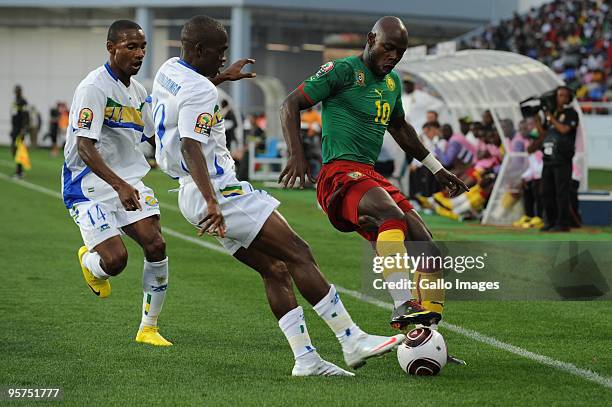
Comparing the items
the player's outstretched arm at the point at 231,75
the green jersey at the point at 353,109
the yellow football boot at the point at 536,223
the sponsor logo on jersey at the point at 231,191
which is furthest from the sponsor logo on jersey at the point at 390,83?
the yellow football boot at the point at 536,223

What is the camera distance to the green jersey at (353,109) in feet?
26.1

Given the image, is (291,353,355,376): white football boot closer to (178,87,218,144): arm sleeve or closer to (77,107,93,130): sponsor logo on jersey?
(178,87,218,144): arm sleeve

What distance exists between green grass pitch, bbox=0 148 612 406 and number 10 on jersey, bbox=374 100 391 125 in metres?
1.55

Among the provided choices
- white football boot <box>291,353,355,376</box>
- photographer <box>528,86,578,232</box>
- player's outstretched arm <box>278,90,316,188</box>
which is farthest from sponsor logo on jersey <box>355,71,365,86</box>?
photographer <box>528,86,578,232</box>

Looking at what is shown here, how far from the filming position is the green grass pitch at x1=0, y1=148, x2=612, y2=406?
21.5 ft

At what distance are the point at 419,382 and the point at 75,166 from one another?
9.89 feet

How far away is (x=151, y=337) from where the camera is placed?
8.27 m

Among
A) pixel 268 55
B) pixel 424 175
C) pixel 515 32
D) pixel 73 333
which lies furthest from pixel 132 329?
pixel 268 55

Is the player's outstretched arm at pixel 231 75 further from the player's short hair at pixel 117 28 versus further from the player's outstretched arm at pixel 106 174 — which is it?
the player's outstretched arm at pixel 106 174

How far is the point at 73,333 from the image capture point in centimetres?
862

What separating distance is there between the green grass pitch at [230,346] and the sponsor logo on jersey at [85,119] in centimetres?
145

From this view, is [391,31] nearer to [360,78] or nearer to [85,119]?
[360,78]

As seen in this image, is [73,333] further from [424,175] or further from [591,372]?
[424,175]

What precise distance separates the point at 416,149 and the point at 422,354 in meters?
1.88
